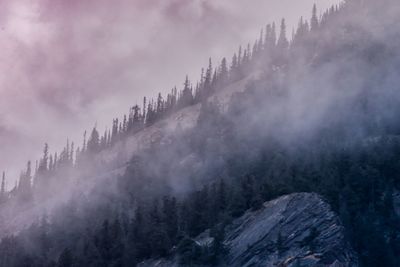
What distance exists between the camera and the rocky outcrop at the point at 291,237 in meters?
83.4

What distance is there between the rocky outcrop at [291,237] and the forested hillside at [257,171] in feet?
8.98

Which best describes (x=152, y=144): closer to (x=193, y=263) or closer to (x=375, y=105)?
(x=375, y=105)

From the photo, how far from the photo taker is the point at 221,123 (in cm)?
17788

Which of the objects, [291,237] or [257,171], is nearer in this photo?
[291,237]

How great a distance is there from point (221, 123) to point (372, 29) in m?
56.2

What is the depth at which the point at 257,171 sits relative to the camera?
12050 cm

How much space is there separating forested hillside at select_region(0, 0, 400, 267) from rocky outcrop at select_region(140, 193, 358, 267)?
2.74 metres

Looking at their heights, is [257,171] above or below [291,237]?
above

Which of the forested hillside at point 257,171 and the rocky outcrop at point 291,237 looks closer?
the rocky outcrop at point 291,237

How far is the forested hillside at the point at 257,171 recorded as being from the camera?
98.6 m

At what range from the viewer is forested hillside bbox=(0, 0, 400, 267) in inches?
3883

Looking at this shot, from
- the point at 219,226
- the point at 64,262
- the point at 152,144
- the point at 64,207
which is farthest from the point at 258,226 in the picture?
the point at 152,144

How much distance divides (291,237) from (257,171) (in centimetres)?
3378

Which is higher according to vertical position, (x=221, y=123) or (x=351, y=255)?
(x=221, y=123)
